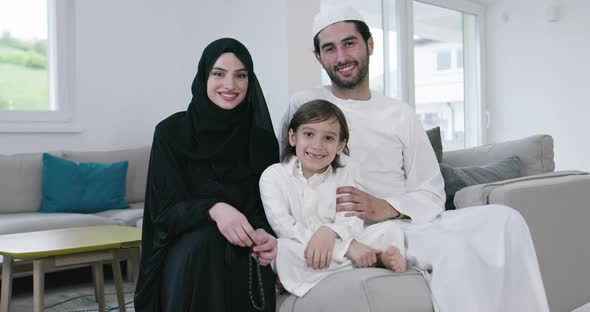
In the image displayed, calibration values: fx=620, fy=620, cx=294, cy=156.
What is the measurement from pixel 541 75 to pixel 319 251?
15.6 feet

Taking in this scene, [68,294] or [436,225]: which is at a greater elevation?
[436,225]

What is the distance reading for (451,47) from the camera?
627cm

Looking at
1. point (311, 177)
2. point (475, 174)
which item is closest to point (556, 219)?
point (475, 174)

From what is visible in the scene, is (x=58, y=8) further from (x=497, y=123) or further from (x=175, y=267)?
(x=497, y=123)

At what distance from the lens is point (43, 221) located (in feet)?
12.0

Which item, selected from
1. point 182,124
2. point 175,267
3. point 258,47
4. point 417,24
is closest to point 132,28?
point 258,47

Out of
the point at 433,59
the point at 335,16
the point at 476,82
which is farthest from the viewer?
the point at 476,82

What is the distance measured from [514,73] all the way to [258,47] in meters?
2.90

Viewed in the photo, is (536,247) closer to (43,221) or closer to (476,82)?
(43,221)

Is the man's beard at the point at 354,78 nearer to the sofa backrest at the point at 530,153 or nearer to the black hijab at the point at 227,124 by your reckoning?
the black hijab at the point at 227,124

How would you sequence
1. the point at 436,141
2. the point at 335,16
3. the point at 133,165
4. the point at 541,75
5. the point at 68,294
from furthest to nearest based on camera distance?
the point at 541,75, the point at 133,165, the point at 68,294, the point at 436,141, the point at 335,16

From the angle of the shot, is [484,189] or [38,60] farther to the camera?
[38,60]

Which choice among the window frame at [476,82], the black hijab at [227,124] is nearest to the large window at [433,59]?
the window frame at [476,82]

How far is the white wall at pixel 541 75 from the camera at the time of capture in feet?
18.2
